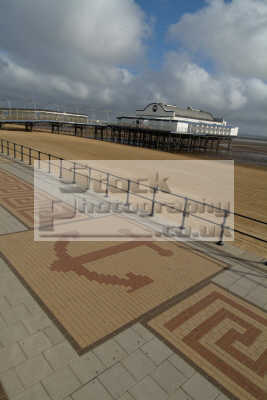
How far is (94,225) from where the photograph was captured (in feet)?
27.8

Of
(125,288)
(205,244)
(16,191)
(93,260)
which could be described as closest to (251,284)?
(205,244)

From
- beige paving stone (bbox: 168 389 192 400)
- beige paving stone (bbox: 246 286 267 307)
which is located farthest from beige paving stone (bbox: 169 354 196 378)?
beige paving stone (bbox: 246 286 267 307)

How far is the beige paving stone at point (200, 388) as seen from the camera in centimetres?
348

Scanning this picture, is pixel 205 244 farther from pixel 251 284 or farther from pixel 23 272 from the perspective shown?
pixel 23 272

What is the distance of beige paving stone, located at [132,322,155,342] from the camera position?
431 centimetres

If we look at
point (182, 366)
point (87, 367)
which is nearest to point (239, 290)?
point (182, 366)

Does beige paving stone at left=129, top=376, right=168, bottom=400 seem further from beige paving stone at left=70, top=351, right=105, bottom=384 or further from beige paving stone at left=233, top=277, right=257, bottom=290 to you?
beige paving stone at left=233, top=277, right=257, bottom=290

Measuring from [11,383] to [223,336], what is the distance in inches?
129

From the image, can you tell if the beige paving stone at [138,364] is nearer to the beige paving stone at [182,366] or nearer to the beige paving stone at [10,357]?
the beige paving stone at [182,366]

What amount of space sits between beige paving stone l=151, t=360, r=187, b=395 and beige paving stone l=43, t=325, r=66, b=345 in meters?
1.49

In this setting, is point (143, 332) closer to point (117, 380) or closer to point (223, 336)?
point (117, 380)

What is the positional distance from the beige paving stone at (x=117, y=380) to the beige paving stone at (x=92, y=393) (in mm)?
65

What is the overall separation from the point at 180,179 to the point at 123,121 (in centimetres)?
5347

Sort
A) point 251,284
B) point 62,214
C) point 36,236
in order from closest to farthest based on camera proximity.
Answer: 1. point 251,284
2. point 36,236
3. point 62,214
